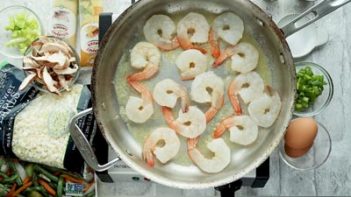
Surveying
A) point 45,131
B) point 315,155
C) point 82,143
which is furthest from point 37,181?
point 315,155

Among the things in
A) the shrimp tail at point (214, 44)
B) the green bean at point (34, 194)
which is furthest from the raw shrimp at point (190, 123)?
the green bean at point (34, 194)

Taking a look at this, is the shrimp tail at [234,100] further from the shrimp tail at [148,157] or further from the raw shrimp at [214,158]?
the shrimp tail at [148,157]

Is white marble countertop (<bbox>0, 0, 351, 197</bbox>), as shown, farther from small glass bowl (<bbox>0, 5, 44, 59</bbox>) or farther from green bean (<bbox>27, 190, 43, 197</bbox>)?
green bean (<bbox>27, 190, 43, 197</bbox>)

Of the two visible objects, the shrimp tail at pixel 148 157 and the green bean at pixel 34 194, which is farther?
the green bean at pixel 34 194

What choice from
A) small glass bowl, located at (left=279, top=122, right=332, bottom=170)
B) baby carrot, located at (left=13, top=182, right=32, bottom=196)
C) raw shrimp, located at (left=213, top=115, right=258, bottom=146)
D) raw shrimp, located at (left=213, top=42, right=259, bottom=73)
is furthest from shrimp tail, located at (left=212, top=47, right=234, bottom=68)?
baby carrot, located at (left=13, top=182, right=32, bottom=196)

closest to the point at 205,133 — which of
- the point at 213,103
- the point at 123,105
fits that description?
the point at 213,103

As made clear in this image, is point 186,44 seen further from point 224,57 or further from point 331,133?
point 331,133
